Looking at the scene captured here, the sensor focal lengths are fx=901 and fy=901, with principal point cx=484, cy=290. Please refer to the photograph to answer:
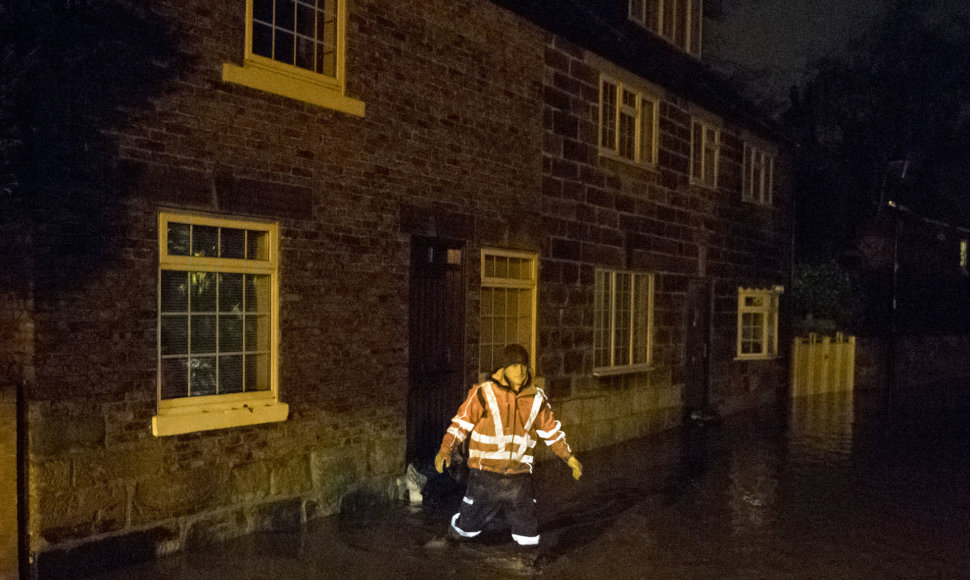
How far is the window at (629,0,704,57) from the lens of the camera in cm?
1692

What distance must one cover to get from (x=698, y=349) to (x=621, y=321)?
304 cm

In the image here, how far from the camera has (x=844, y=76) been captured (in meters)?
37.2

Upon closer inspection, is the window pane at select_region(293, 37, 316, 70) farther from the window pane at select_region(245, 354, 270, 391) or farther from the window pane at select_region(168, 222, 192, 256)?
the window pane at select_region(245, 354, 270, 391)

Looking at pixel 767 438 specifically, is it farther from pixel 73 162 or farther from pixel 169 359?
pixel 73 162

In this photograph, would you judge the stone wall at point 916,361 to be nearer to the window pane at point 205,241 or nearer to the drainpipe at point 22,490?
the window pane at point 205,241

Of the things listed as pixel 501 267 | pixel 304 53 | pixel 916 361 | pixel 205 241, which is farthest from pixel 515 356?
pixel 916 361

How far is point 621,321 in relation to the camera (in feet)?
48.3

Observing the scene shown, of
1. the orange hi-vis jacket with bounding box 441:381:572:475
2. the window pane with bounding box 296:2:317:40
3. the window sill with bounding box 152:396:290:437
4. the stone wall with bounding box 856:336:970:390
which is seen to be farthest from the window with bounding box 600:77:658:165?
the stone wall with bounding box 856:336:970:390

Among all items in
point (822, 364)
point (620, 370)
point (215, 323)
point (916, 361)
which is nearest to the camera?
point (215, 323)

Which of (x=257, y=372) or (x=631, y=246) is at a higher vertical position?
(x=631, y=246)

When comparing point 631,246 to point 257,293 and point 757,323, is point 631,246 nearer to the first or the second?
point 757,323

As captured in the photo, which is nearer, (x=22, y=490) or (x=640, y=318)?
(x=22, y=490)

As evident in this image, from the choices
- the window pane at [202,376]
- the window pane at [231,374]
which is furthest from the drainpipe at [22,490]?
the window pane at [231,374]

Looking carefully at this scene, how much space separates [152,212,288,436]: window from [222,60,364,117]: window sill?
1256mm
